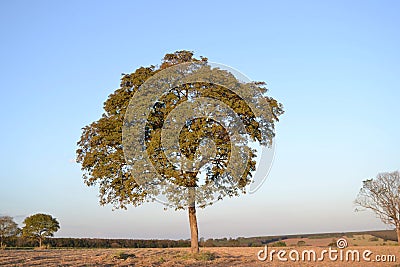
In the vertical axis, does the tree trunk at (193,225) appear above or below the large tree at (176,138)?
below

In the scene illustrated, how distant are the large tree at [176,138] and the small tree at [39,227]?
43826 mm

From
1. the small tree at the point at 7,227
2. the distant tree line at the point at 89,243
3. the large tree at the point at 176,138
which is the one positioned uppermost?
the large tree at the point at 176,138

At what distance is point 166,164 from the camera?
26953mm

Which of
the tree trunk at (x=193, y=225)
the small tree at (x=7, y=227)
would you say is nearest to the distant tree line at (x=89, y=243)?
the small tree at (x=7, y=227)

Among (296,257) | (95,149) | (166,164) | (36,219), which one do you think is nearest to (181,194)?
(166,164)

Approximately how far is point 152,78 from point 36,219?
49114mm

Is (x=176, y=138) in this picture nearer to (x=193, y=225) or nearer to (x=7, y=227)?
(x=193, y=225)

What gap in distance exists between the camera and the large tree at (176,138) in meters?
27.1

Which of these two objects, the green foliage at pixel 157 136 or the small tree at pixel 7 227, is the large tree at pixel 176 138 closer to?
the green foliage at pixel 157 136

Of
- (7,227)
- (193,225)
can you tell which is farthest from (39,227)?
(193,225)

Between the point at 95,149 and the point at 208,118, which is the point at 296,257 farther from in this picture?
the point at 95,149

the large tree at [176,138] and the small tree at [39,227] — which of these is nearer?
the large tree at [176,138]

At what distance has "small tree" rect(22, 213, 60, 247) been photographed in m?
70.1

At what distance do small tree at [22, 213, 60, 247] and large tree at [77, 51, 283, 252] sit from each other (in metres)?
43.8
